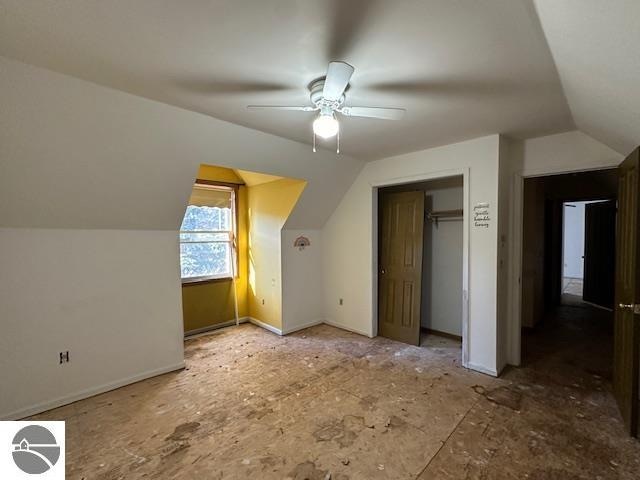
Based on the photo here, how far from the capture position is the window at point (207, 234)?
14.4 ft

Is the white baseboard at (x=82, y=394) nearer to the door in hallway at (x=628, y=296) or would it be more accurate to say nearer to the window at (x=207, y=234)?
the window at (x=207, y=234)

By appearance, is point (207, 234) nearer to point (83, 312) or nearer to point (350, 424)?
point (83, 312)

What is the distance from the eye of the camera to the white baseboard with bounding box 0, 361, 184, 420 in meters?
2.40

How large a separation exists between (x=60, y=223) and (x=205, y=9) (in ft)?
7.86

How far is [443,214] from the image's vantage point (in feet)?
13.3

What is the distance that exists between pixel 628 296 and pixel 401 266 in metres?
2.27

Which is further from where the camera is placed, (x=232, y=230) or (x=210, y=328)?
(x=232, y=230)

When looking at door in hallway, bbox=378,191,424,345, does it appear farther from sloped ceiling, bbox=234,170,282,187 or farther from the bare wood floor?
sloped ceiling, bbox=234,170,282,187

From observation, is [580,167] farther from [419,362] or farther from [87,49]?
[87,49]

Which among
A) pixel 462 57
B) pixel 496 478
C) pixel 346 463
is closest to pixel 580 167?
pixel 462 57

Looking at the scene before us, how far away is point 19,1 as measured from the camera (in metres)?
1.25

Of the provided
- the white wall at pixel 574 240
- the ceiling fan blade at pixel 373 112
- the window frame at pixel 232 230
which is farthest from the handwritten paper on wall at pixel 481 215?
the white wall at pixel 574 240

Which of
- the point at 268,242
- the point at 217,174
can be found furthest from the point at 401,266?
the point at 217,174

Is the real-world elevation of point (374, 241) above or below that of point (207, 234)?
below
